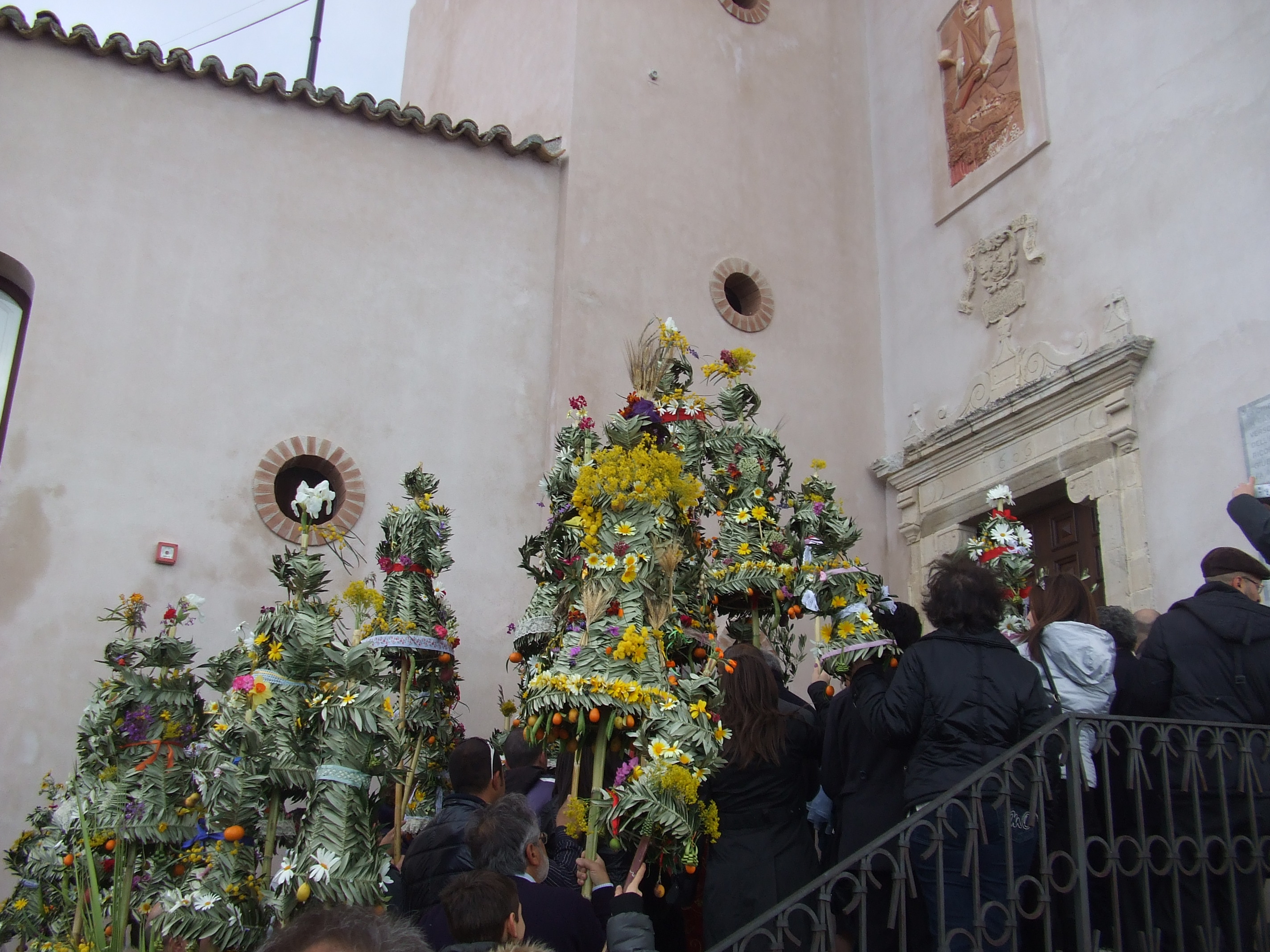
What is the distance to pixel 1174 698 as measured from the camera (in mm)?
4363

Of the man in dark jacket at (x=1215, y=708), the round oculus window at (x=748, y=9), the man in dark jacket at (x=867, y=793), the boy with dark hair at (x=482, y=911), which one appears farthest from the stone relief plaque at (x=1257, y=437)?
the round oculus window at (x=748, y=9)

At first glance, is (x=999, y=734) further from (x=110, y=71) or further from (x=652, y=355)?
(x=110, y=71)

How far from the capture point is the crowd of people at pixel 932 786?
12.5 feet

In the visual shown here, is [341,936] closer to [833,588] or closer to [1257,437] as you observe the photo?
[833,588]

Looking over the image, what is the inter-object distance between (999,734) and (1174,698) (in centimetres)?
87

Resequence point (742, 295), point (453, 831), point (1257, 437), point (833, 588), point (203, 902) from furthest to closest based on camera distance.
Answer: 1. point (742, 295)
2. point (1257, 437)
3. point (833, 588)
4. point (453, 831)
5. point (203, 902)

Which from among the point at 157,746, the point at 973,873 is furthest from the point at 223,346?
the point at 973,873

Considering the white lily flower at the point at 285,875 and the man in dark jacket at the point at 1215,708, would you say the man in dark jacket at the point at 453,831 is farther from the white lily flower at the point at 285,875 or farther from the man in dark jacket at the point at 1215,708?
the man in dark jacket at the point at 1215,708

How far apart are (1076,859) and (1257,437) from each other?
4.19 meters

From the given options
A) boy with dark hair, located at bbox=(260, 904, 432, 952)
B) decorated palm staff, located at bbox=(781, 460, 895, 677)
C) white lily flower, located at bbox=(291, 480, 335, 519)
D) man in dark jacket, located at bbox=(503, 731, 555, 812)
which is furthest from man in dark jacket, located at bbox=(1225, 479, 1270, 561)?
white lily flower, located at bbox=(291, 480, 335, 519)

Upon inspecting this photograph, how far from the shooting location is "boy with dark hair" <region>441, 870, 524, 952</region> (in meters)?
3.18

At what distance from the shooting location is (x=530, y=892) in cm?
364

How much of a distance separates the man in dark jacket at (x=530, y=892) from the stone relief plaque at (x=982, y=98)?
23.8ft

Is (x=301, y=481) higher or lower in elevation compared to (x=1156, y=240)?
lower
